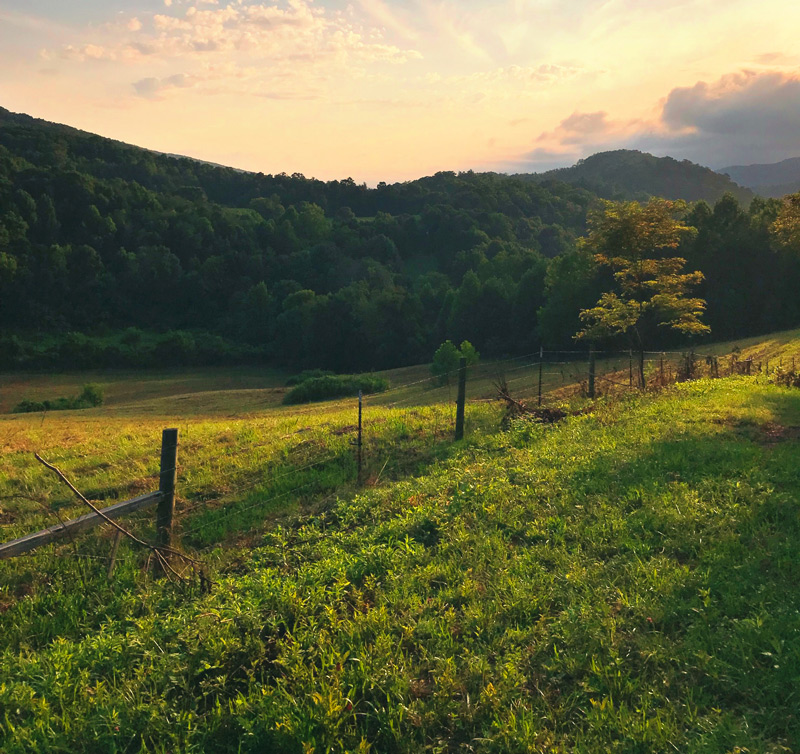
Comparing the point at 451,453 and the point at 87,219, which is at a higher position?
the point at 87,219

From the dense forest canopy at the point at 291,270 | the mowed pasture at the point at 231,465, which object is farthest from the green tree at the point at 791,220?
the dense forest canopy at the point at 291,270

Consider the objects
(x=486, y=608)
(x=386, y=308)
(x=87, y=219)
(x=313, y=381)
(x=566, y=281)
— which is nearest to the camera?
(x=486, y=608)

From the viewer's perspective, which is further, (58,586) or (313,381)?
(313,381)

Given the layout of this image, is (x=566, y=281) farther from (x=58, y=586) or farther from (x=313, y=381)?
(x=58, y=586)

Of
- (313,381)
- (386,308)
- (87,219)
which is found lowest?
(313,381)

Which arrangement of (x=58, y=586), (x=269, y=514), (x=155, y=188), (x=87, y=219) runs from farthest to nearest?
1. (x=155, y=188)
2. (x=87, y=219)
3. (x=269, y=514)
4. (x=58, y=586)

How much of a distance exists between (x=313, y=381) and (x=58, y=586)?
102 feet

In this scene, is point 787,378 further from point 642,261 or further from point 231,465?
point 231,465

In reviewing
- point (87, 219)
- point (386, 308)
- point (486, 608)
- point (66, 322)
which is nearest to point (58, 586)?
point (486, 608)

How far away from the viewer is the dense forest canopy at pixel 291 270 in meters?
47.8

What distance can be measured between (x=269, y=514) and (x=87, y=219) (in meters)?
87.6

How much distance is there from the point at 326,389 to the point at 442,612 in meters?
32.4

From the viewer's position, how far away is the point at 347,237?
96.6 metres

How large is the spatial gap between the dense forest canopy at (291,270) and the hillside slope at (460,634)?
42545mm
